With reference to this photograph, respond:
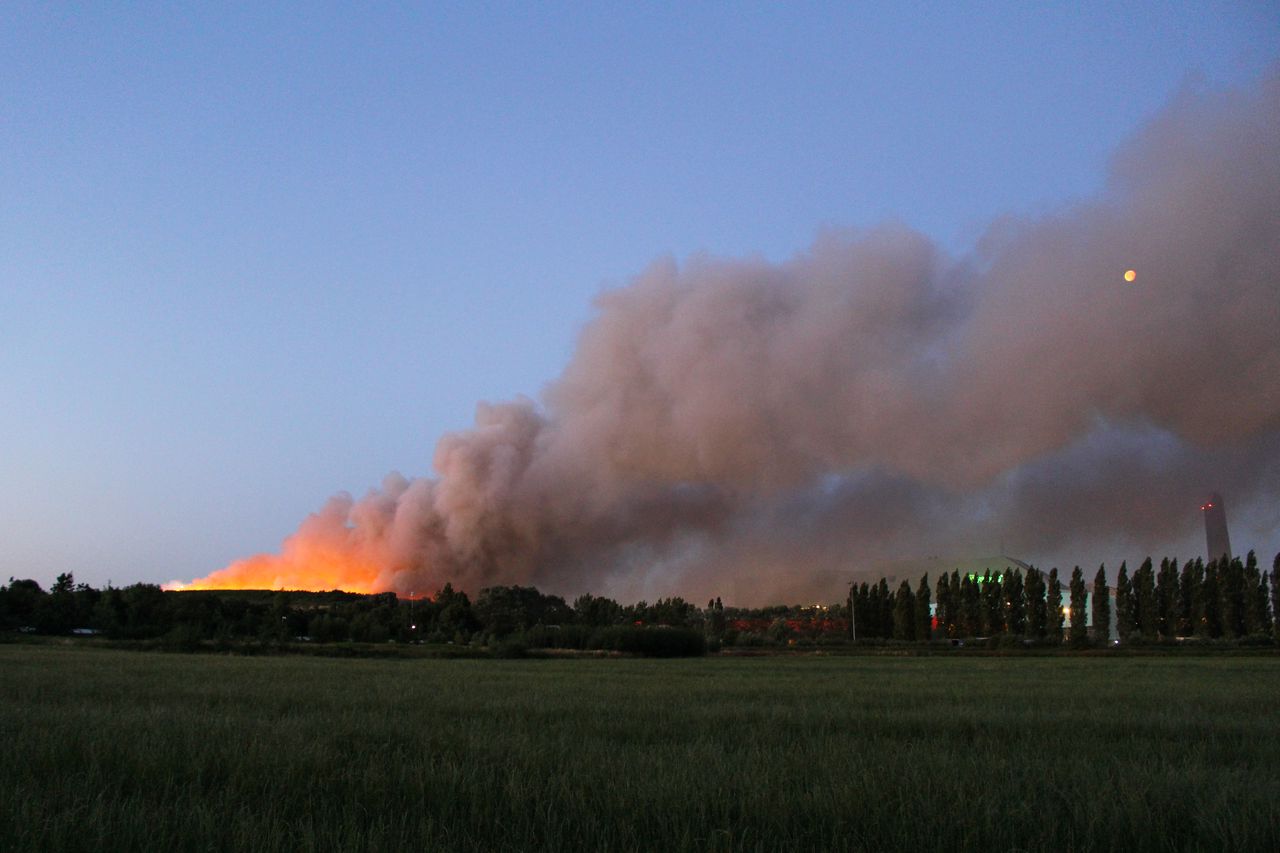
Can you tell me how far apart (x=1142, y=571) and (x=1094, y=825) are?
4242 inches

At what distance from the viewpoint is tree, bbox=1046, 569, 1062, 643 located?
10244cm

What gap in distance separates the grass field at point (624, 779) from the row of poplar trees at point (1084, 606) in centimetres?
8903

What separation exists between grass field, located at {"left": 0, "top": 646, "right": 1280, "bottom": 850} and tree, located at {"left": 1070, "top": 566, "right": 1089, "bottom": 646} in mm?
82535

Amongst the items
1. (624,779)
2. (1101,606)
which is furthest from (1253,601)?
(624,779)

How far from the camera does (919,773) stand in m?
9.78

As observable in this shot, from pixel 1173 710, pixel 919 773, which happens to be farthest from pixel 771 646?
pixel 919 773

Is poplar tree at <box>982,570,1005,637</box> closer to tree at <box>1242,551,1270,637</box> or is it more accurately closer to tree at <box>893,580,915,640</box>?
tree at <box>893,580,915,640</box>

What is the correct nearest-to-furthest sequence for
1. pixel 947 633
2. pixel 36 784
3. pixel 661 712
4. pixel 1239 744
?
pixel 36 784 < pixel 1239 744 < pixel 661 712 < pixel 947 633

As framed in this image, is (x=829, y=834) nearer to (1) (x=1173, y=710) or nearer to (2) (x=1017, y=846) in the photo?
(2) (x=1017, y=846)

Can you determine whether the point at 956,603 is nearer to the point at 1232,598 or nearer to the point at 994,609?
the point at 994,609

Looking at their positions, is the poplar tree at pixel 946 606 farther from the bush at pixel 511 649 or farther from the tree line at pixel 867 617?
the bush at pixel 511 649

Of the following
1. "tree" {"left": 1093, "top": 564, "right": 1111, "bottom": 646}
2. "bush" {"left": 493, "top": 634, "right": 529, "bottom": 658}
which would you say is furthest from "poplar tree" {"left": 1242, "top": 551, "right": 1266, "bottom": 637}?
"bush" {"left": 493, "top": 634, "right": 529, "bottom": 658}

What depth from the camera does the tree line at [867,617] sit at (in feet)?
301

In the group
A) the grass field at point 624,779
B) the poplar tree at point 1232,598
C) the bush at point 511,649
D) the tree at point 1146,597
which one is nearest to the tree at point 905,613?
the tree at point 1146,597
